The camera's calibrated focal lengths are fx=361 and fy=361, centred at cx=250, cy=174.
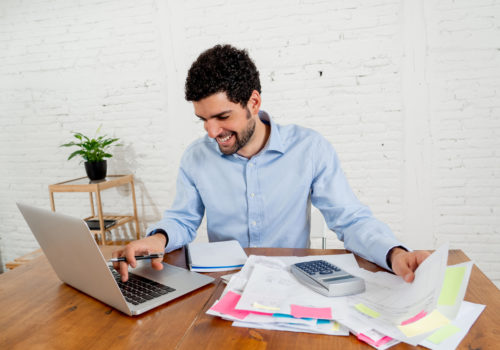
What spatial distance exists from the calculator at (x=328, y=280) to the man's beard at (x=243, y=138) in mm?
602

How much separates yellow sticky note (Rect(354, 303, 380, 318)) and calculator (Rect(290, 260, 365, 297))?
1.9 inches

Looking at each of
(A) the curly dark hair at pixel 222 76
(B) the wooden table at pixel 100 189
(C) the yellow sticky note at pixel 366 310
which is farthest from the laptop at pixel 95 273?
(B) the wooden table at pixel 100 189

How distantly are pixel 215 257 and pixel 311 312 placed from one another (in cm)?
41

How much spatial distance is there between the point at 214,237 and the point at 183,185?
0.80ft

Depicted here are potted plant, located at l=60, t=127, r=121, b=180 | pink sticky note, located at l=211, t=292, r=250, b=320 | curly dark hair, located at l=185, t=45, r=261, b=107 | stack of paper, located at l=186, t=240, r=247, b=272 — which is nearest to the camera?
pink sticky note, located at l=211, t=292, r=250, b=320

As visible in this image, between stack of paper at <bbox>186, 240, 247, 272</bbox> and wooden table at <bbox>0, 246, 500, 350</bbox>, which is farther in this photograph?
stack of paper at <bbox>186, 240, 247, 272</bbox>

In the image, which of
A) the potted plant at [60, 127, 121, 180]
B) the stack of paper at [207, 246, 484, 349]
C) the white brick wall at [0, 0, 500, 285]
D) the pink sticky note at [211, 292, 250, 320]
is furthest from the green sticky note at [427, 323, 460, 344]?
the potted plant at [60, 127, 121, 180]

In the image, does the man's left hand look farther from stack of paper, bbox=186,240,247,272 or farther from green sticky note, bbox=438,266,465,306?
stack of paper, bbox=186,240,247,272

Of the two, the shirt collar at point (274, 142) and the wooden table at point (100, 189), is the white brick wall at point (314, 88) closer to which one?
the wooden table at point (100, 189)

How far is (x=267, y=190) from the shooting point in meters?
1.37

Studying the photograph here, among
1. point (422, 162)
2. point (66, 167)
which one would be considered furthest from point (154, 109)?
point (422, 162)

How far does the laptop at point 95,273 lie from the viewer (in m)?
0.74

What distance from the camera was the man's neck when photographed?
143cm

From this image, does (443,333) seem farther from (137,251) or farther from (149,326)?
(137,251)
